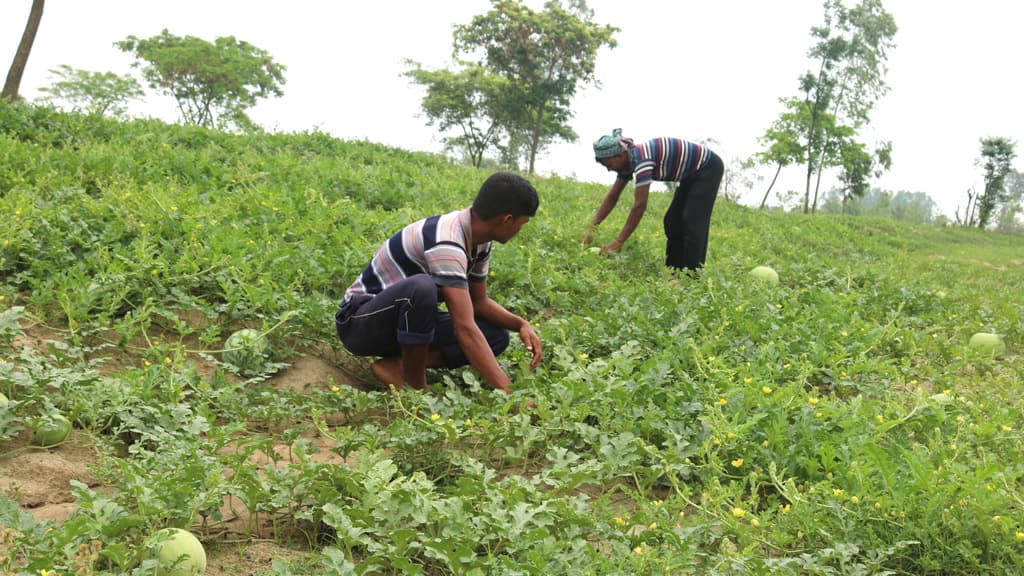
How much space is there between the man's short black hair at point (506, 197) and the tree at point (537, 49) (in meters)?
32.2

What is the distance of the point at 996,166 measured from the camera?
41906mm

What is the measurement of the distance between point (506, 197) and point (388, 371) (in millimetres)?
1289

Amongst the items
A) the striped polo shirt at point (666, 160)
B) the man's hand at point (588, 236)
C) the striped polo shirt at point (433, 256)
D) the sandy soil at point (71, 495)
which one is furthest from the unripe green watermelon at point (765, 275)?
the sandy soil at point (71, 495)

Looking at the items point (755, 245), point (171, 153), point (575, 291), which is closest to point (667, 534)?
point (575, 291)

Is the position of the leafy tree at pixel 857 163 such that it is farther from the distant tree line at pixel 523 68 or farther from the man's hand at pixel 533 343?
the man's hand at pixel 533 343

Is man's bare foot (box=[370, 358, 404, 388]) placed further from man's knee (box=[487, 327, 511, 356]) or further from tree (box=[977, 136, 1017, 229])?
tree (box=[977, 136, 1017, 229])

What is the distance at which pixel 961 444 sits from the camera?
362cm

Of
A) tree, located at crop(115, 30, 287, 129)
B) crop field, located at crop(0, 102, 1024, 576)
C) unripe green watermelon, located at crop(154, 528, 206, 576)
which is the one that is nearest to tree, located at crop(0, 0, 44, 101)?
crop field, located at crop(0, 102, 1024, 576)

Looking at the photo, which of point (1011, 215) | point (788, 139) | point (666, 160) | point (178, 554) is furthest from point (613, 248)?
point (1011, 215)

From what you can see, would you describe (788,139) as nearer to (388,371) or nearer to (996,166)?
(996,166)

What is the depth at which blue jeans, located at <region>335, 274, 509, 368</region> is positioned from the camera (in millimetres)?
4133

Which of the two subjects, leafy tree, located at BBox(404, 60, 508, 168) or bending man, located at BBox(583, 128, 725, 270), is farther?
leafy tree, located at BBox(404, 60, 508, 168)

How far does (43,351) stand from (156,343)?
1.85 feet

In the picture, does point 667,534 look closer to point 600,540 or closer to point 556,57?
point 600,540
